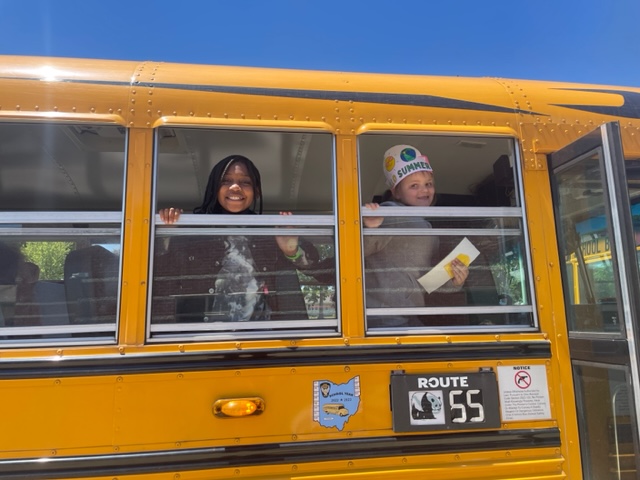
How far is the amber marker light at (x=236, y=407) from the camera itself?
161cm

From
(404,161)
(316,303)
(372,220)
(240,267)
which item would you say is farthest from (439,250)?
(240,267)

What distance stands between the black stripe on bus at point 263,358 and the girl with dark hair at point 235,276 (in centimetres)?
16

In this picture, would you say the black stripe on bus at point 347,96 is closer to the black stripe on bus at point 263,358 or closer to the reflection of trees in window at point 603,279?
the reflection of trees in window at point 603,279

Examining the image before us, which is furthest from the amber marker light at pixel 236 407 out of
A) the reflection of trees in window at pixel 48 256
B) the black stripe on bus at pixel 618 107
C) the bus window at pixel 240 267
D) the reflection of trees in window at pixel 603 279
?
the black stripe on bus at pixel 618 107

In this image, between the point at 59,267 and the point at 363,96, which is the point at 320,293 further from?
the point at 59,267

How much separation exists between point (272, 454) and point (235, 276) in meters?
0.67

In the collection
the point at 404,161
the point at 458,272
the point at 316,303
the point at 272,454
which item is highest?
the point at 404,161

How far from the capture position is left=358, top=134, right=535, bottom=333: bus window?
→ 1.87 m

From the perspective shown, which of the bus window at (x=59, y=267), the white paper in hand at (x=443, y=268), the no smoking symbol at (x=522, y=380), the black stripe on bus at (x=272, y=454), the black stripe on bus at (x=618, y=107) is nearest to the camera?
the black stripe on bus at (x=272, y=454)

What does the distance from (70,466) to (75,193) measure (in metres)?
1.29

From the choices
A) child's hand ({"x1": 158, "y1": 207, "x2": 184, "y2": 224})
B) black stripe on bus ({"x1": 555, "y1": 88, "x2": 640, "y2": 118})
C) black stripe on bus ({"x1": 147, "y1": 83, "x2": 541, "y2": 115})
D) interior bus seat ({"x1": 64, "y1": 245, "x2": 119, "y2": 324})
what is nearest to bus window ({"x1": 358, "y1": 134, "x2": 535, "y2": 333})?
black stripe on bus ({"x1": 147, "y1": 83, "x2": 541, "y2": 115})

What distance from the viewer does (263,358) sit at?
1.67 m

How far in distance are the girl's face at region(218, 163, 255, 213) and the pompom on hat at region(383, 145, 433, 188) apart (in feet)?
2.13

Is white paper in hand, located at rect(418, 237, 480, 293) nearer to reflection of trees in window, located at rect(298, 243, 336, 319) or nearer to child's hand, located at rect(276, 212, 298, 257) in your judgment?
reflection of trees in window, located at rect(298, 243, 336, 319)
